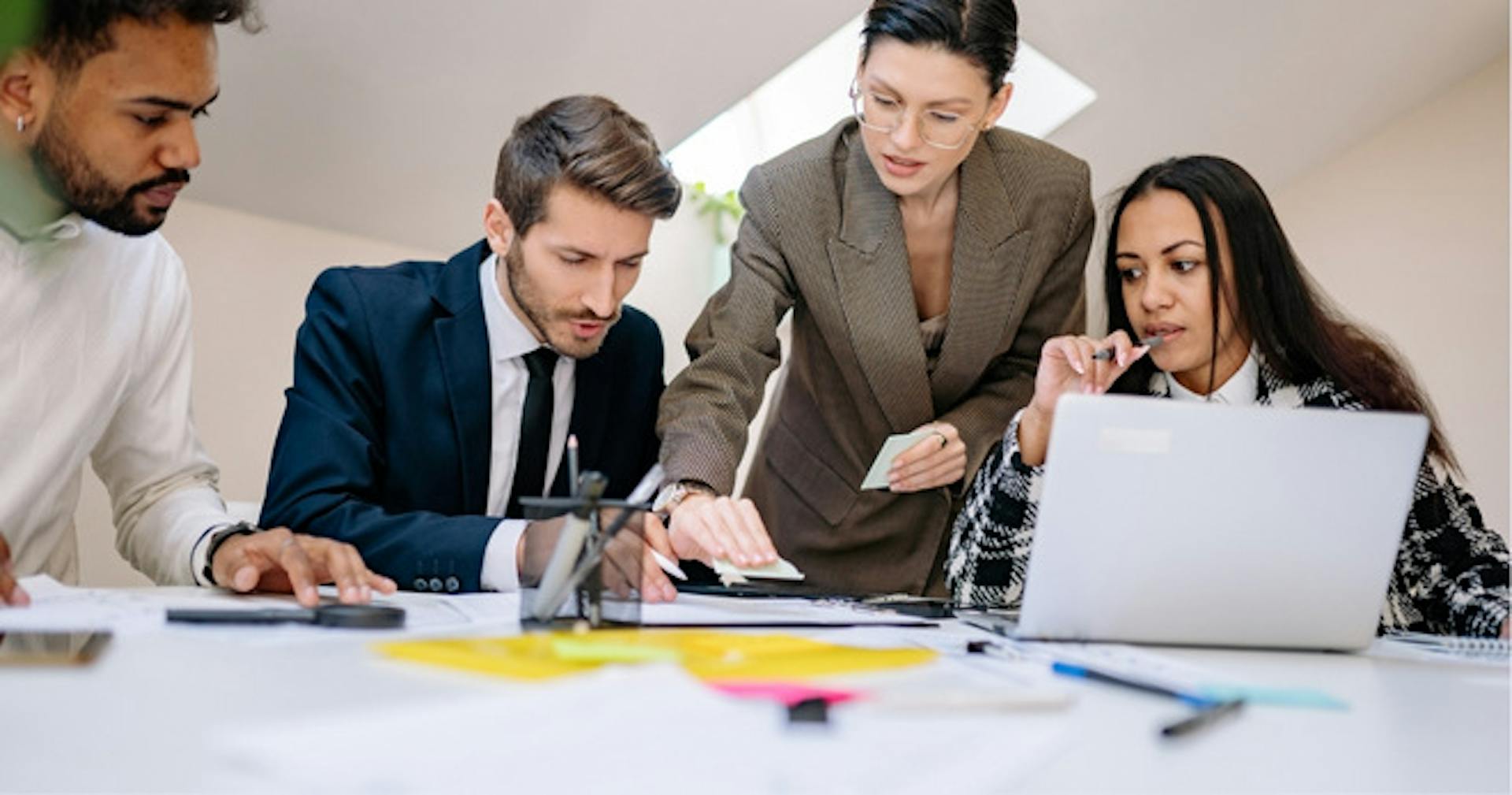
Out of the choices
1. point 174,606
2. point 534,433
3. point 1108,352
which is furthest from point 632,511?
point 1108,352

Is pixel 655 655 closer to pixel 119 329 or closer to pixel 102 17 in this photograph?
pixel 102 17

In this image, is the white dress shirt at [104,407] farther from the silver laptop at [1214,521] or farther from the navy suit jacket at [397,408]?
the silver laptop at [1214,521]

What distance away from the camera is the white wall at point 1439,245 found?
174 inches

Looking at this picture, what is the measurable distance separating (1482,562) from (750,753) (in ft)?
4.68

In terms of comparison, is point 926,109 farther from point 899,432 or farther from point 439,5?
point 439,5

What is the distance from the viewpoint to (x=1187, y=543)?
1.24m

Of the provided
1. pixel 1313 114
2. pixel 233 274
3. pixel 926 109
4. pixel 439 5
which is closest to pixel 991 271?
pixel 926 109

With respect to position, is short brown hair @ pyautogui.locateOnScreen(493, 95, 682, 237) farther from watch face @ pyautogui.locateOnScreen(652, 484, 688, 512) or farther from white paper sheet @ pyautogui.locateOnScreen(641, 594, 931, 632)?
white paper sheet @ pyautogui.locateOnScreen(641, 594, 931, 632)

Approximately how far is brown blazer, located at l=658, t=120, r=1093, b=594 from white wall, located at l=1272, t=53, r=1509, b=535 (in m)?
2.58

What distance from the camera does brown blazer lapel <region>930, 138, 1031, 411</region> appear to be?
2303 millimetres

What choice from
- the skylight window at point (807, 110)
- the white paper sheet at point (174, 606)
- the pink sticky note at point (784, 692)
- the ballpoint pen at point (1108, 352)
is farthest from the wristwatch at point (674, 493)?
the skylight window at point (807, 110)

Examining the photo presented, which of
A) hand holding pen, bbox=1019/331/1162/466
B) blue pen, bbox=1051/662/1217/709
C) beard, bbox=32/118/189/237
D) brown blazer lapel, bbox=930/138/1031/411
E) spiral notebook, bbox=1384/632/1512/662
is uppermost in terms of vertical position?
brown blazer lapel, bbox=930/138/1031/411

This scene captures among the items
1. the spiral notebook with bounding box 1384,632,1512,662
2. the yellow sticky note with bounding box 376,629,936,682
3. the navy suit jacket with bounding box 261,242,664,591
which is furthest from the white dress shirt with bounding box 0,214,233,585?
the spiral notebook with bounding box 1384,632,1512,662

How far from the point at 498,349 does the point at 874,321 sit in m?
0.62
